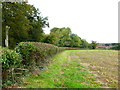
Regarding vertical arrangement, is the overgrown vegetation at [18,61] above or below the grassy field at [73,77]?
above

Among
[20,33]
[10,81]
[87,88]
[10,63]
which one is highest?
[20,33]

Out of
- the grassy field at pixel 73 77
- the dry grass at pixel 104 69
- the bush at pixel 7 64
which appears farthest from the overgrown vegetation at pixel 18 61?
the dry grass at pixel 104 69

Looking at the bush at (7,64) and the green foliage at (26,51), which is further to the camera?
the green foliage at (26,51)

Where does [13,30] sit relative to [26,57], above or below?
above

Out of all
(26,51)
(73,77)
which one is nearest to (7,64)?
(26,51)

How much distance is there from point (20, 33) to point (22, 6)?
363 centimetres

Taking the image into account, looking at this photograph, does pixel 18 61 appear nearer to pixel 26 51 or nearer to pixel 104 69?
pixel 26 51

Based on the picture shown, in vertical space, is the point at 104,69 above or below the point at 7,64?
below

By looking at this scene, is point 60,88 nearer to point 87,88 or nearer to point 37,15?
point 87,88

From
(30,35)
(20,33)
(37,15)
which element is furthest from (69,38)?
(20,33)

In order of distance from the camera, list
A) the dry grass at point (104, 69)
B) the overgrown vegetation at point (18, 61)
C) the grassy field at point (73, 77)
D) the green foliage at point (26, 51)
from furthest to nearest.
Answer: the green foliage at point (26, 51)
the dry grass at point (104, 69)
the grassy field at point (73, 77)
the overgrown vegetation at point (18, 61)

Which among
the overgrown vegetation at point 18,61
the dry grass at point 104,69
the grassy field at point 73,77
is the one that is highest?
the overgrown vegetation at point 18,61

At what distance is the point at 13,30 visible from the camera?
566 inches

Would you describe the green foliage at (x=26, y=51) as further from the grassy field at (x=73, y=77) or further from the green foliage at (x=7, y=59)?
the green foliage at (x=7, y=59)
